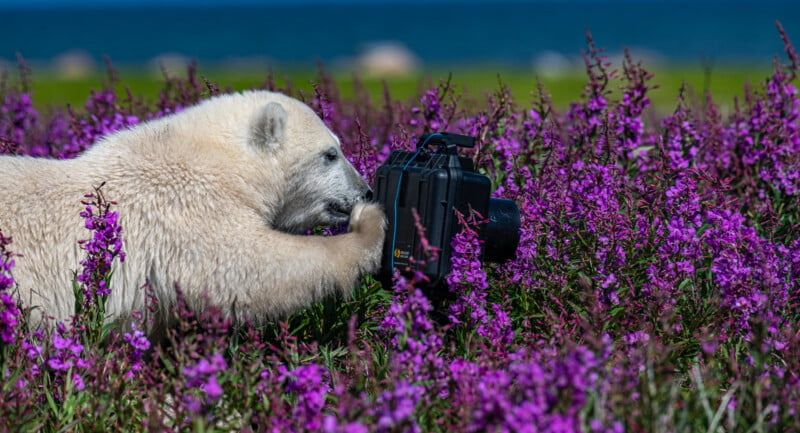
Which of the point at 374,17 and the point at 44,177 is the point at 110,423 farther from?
the point at 374,17

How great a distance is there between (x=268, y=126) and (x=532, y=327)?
172 cm

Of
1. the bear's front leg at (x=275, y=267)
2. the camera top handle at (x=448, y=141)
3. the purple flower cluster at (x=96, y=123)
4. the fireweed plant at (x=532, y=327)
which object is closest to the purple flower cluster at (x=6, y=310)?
the fireweed plant at (x=532, y=327)

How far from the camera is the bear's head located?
14.3 feet

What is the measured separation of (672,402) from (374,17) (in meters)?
159

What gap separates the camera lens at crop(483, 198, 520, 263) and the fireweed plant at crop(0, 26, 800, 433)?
137mm

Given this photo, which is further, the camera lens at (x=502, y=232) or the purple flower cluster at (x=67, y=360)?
the camera lens at (x=502, y=232)

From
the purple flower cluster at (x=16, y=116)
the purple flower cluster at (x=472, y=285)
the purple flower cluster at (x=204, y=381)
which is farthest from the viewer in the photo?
the purple flower cluster at (x=16, y=116)

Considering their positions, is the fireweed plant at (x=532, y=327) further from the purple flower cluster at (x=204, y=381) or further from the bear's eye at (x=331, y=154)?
the bear's eye at (x=331, y=154)

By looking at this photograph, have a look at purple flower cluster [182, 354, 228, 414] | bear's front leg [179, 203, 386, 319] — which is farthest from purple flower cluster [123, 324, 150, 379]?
bear's front leg [179, 203, 386, 319]

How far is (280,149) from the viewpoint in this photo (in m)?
4.37

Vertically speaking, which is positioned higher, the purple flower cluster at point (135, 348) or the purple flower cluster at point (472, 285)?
the purple flower cluster at point (472, 285)

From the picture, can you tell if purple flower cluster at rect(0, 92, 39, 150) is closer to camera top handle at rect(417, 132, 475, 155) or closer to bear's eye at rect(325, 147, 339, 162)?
bear's eye at rect(325, 147, 339, 162)

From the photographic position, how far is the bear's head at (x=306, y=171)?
4.36 metres

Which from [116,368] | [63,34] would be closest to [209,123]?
[116,368]
